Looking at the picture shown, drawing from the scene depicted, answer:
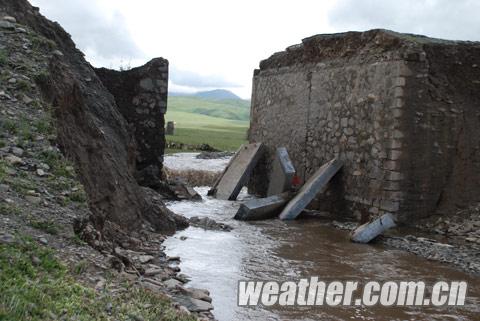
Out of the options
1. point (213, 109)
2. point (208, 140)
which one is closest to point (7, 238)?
point (208, 140)

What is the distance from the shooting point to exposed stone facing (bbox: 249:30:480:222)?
994 centimetres

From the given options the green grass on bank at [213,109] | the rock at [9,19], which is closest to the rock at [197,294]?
the rock at [9,19]

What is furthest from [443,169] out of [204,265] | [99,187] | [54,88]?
[54,88]

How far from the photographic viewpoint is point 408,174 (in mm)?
9984

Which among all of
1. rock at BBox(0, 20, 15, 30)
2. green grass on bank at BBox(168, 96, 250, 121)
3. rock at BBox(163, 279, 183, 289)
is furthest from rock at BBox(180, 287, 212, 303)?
green grass on bank at BBox(168, 96, 250, 121)

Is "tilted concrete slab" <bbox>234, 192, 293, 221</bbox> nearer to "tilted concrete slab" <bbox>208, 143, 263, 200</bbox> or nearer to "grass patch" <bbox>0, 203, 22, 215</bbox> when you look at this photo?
"tilted concrete slab" <bbox>208, 143, 263, 200</bbox>

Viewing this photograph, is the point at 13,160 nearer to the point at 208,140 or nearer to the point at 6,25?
Result: the point at 6,25

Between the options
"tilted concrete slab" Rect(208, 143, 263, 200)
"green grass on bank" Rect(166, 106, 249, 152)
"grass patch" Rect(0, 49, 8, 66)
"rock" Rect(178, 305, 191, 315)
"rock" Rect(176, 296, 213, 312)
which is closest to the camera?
"rock" Rect(178, 305, 191, 315)

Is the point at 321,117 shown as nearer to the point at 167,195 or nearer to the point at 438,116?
the point at 438,116

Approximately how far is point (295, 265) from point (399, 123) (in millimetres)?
3889

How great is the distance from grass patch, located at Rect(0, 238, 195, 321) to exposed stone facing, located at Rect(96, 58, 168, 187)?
8813 millimetres

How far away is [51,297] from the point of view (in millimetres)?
3549

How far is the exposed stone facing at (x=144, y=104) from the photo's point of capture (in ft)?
42.6

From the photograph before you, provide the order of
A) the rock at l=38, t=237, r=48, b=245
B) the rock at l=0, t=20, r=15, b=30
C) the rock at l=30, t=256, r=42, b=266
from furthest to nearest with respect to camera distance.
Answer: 1. the rock at l=0, t=20, r=15, b=30
2. the rock at l=38, t=237, r=48, b=245
3. the rock at l=30, t=256, r=42, b=266
